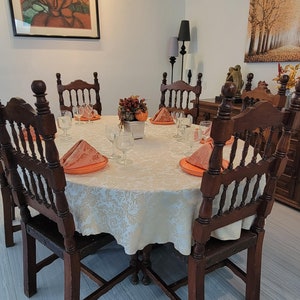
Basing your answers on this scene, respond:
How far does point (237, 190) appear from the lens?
1.04m

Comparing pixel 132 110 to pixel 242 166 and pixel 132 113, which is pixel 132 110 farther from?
pixel 242 166

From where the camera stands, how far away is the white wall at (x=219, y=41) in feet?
9.33

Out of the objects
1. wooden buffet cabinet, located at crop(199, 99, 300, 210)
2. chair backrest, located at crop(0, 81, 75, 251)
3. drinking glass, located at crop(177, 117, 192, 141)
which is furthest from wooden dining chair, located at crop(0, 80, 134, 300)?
wooden buffet cabinet, located at crop(199, 99, 300, 210)

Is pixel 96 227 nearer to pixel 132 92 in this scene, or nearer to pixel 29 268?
pixel 29 268

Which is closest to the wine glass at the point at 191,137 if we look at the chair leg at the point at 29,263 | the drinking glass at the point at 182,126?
the drinking glass at the point at 182,126

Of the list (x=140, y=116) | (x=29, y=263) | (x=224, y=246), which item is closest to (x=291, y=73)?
(x=140, y=116)

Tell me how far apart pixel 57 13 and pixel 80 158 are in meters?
2.33

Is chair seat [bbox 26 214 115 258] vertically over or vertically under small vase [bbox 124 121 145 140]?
under

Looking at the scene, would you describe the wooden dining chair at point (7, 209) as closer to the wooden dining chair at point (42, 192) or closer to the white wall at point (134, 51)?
the wooden dining chair at point (42, 192)

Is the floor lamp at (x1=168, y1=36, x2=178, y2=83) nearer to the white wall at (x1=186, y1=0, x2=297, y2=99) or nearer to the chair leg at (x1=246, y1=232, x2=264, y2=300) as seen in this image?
the white wall at (x1=186, y1=0, x2=297, y2=99)

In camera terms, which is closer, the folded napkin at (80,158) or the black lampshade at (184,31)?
the folded napkin at (80,158)

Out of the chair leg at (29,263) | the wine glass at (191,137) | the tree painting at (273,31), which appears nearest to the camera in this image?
the chair leg at (29,263)

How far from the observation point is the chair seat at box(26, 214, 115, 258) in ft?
3.78

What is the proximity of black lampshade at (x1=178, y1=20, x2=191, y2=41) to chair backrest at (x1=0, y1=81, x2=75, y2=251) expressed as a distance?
2811 millimetres
